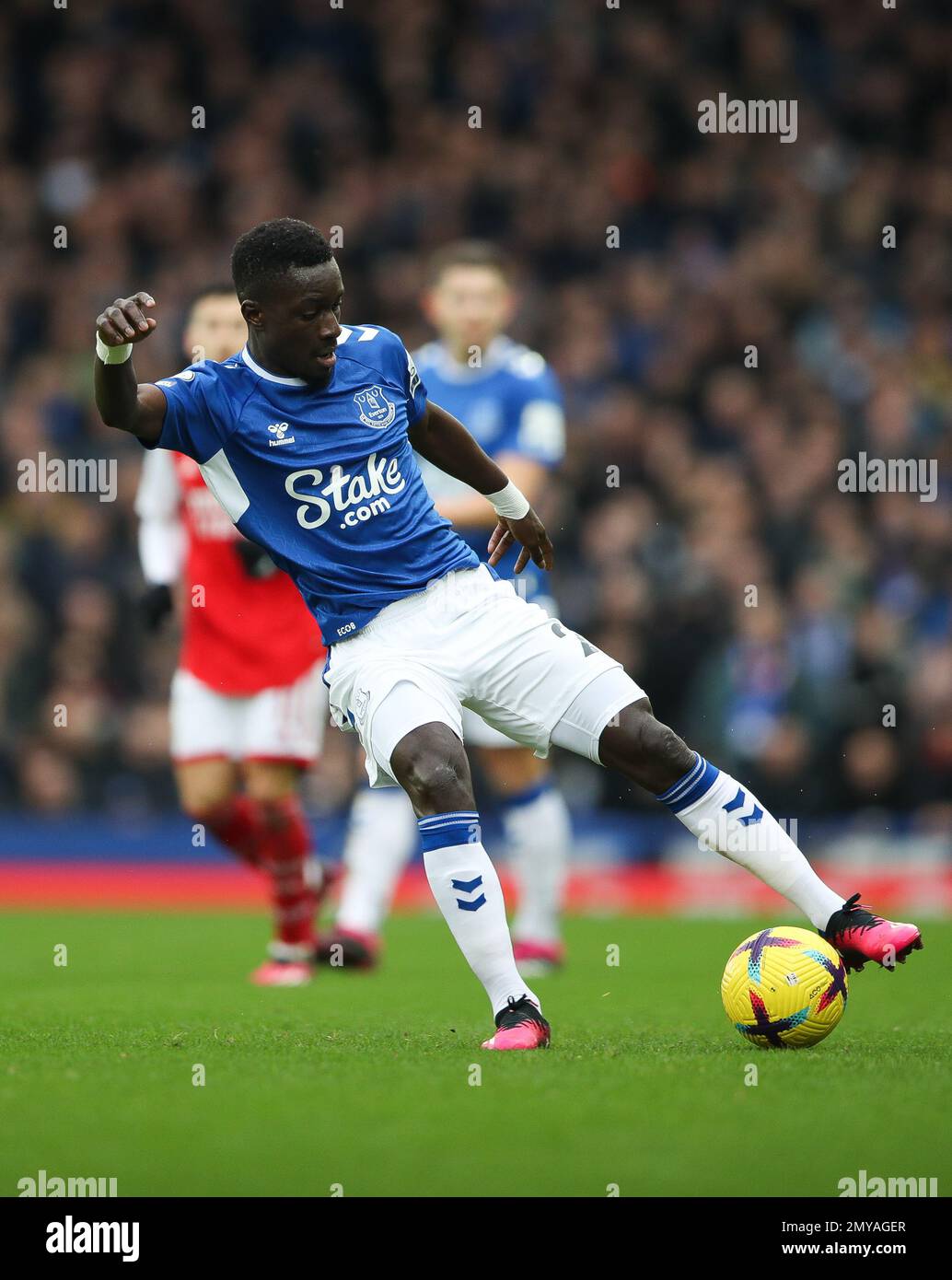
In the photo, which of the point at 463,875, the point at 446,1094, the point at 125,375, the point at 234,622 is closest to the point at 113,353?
the point at 125,375

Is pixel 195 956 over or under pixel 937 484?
under

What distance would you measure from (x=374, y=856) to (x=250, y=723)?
0.79 meters

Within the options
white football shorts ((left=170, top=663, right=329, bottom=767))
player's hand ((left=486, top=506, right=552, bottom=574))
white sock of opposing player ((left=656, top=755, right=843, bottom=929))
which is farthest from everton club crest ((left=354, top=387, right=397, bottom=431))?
white football shorts ((left=170, top=663, right=329, bottom=767))

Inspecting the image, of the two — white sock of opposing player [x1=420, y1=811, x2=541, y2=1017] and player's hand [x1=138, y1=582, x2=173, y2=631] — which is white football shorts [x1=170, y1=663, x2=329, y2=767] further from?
white sock of opposing player [x1=420, y1=811, x2=541, y2=1017]

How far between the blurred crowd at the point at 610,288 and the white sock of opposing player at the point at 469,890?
22.3 feet

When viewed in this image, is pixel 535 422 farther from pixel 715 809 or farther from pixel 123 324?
pixel 123 324

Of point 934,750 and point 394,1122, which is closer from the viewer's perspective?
point 394,1122

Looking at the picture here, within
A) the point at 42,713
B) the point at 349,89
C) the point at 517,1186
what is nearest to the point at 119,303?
the point at 517,1186

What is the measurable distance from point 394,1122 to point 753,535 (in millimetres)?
10020

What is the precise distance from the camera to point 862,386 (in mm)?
15336

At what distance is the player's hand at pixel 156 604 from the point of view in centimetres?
752

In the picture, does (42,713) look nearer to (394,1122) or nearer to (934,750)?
(934,750)

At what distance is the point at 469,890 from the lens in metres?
4.97

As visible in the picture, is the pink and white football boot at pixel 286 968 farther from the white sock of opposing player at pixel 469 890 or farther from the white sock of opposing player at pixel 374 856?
the white sock of opposing player at pixel 469 890
